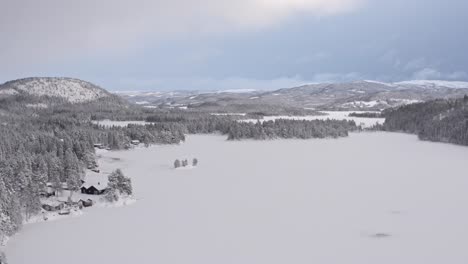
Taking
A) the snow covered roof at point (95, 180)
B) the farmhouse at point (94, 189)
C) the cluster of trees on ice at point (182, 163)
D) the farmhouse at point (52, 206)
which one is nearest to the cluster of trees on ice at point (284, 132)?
the cluster of trees on ice at point (182, 163)

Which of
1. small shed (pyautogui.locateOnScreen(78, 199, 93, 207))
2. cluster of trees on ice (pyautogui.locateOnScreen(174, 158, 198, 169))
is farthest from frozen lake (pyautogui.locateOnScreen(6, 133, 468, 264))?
small shed (pyautogui.locateOnScreen(78, 199, 93, 207))

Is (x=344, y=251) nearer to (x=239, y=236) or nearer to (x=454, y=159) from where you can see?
(x=239, y=236)

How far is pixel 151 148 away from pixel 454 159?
72.4 m

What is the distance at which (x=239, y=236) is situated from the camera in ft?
151

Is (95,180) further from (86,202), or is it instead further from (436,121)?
(436,121)

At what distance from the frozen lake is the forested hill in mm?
39590

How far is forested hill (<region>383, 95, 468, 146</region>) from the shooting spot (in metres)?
128

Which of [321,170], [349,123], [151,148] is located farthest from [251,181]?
[349,123]

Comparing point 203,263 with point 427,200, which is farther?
point 427,200

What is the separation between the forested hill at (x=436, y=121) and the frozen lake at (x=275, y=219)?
39.6 meters

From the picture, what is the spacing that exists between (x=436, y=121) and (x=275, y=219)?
352ft

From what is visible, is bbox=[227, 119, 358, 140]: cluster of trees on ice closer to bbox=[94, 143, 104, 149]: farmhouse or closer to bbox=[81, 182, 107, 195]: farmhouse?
bbox=[94, 143, 104, 149]: farmhouse

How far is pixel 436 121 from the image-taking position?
142 metres

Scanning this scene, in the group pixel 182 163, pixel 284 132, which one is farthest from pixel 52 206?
pixel 284 132
